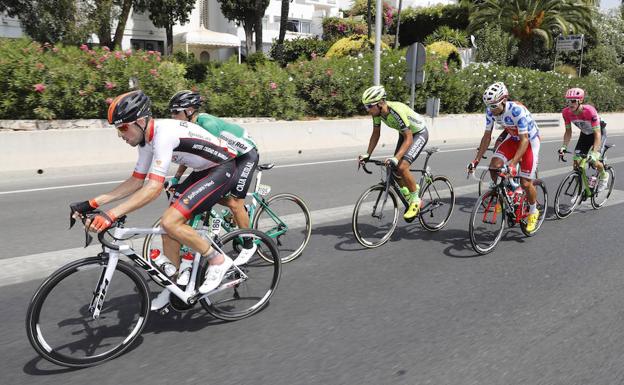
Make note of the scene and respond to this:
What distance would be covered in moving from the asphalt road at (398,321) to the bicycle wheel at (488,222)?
0.15 metres

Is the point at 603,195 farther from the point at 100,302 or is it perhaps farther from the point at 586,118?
the point at 100,302

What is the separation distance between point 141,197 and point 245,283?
1.34m

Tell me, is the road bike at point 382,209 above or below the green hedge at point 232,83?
below

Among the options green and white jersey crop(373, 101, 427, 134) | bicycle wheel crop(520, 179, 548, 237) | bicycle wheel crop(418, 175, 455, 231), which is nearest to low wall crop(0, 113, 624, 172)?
bicycle wheel crop(418, 175, 455, 231)

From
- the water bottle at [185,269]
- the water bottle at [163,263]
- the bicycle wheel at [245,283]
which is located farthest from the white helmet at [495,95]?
the water bottle at [163,263]

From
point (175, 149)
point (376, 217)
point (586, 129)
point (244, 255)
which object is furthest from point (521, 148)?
point (175, 149)

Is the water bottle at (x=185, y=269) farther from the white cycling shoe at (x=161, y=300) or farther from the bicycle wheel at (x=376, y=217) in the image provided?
the bicycle wheel at (x=376, y=217)

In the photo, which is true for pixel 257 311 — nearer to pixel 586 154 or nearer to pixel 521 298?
pixel 521 298

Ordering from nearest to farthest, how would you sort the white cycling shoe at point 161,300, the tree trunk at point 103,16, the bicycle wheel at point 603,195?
the white cycling shoe at point 161,300
the bicycle wheel at point 603,195
the tree trunk at point 103,16

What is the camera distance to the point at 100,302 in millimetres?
3449

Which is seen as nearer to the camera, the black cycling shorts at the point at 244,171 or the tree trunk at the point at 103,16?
the black cycling shorts at the point at 244,171

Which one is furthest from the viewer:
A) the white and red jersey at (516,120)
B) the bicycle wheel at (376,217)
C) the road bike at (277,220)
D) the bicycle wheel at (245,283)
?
the white and red jersey at (516,120)

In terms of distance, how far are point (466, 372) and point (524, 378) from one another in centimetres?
36

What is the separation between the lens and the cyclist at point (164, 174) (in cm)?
330
